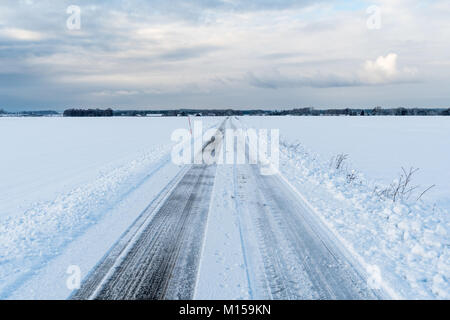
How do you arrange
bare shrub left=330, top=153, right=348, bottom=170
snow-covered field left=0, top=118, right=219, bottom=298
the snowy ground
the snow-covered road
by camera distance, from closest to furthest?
the snow-covered road
the snowy ground
snow-covered field left=0, top=118, right=219, bottom=298
bare shrub left=330, top=153, right=348, bottom=170

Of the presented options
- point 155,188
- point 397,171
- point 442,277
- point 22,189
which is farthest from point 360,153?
point 22,189

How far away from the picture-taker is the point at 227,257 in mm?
4652

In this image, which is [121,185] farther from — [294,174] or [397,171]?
[397,171]

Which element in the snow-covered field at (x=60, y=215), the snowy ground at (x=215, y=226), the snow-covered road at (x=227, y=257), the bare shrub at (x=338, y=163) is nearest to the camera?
the snow-covered road at (x=227, y=257)

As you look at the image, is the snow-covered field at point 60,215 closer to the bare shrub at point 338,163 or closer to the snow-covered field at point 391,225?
the snow-covered field at point 391,225

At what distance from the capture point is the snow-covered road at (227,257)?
12.5 ft

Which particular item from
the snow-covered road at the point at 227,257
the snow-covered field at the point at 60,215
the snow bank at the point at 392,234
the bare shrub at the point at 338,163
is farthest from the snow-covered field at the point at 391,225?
the snow-covered field at the point at 60,215

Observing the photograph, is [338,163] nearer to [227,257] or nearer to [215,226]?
[215,226]

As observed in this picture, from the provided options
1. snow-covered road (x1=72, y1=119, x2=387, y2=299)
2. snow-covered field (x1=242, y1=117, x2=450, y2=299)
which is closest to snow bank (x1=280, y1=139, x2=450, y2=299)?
snow-covered field (x1=242, y1=117, x2=450, y2=299)

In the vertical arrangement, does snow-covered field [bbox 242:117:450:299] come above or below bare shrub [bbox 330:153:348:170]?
below

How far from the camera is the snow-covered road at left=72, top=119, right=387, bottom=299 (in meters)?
3.81

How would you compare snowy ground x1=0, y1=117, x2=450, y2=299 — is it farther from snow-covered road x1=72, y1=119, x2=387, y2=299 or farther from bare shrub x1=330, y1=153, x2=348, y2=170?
bare shrub x1=330, y1=153, x2=348, y2=170

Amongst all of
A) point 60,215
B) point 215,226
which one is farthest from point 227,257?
point 60,215

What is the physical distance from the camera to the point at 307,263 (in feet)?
14.8
